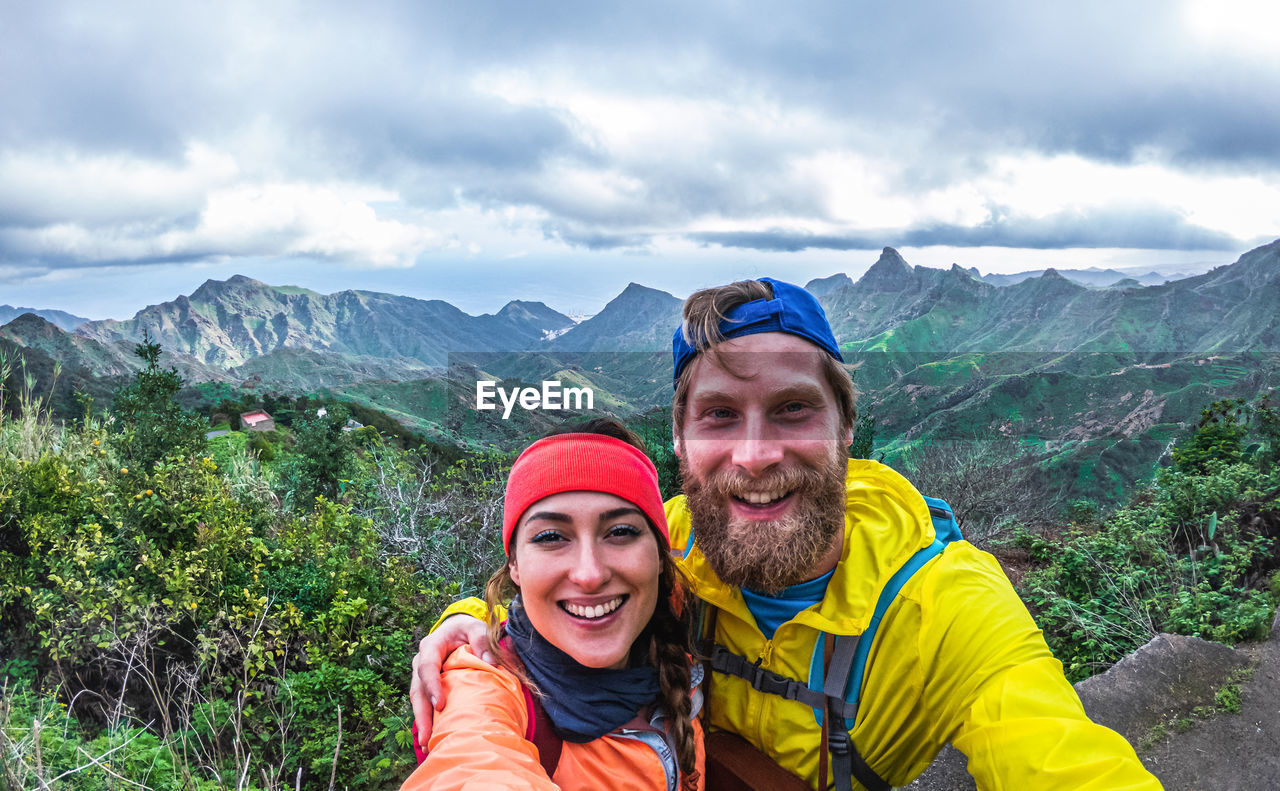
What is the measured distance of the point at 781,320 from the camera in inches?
89.8

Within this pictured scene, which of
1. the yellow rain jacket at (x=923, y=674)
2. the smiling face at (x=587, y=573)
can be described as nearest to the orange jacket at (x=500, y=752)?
the smiling face at (x=587, y=573)

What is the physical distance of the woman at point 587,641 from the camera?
5.91ft

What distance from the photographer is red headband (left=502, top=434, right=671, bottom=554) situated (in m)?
1.97

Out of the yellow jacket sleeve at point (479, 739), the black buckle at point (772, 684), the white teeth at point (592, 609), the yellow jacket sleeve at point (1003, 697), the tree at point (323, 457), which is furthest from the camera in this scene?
the tree at point (323, 457)

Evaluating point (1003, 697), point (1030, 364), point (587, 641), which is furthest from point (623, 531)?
point (1030, 364)

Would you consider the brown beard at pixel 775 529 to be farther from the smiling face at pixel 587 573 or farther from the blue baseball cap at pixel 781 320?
the blue baseball cap at pixel 781 320

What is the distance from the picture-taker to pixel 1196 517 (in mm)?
7812

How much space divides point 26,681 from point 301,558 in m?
2.20

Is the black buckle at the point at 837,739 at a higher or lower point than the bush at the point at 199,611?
higher

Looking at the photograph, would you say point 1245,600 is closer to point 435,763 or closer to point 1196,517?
point 1196,517

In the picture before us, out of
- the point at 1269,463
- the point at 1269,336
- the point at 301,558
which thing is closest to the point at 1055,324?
the point at 1269,336

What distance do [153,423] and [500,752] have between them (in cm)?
854

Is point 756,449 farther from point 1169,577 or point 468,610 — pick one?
point 1169,577

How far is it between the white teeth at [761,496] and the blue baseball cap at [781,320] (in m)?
0.55
